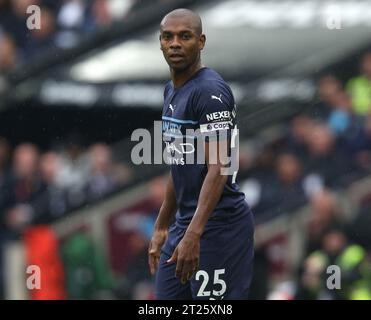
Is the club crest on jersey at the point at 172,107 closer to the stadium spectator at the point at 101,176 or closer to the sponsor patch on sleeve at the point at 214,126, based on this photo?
the sponsor patch on sleeve at the point at 214,126

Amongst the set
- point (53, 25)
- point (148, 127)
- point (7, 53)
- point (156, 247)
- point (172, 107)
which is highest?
point (53, 25)

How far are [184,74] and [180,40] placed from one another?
24cm

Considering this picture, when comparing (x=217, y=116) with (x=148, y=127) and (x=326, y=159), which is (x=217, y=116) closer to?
(x=326, y=159)

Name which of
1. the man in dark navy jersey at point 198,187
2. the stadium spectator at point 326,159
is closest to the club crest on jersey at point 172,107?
the man in dark navy jersey at point 198,187

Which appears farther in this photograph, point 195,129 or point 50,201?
point 50,201

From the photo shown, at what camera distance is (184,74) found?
7.16 meters

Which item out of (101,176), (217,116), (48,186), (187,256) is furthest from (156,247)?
(48,186)

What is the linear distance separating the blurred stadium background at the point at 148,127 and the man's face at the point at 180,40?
4578mm

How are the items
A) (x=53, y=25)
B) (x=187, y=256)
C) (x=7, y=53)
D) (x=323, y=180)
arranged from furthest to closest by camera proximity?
(x=7, y=53), (x=53, y=25), (x=323, y=180), (x=187, y=256)

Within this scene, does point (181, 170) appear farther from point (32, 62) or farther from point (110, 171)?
point (32, 62)

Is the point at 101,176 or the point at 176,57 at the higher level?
the point at 101,176

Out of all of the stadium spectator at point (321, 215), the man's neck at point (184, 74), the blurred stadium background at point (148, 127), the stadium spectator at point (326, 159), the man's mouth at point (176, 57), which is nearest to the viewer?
the man's mouth at point (176, 57)

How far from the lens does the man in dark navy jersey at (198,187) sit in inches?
273

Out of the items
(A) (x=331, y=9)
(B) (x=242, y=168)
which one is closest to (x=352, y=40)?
(A) (x=331, y=9)
